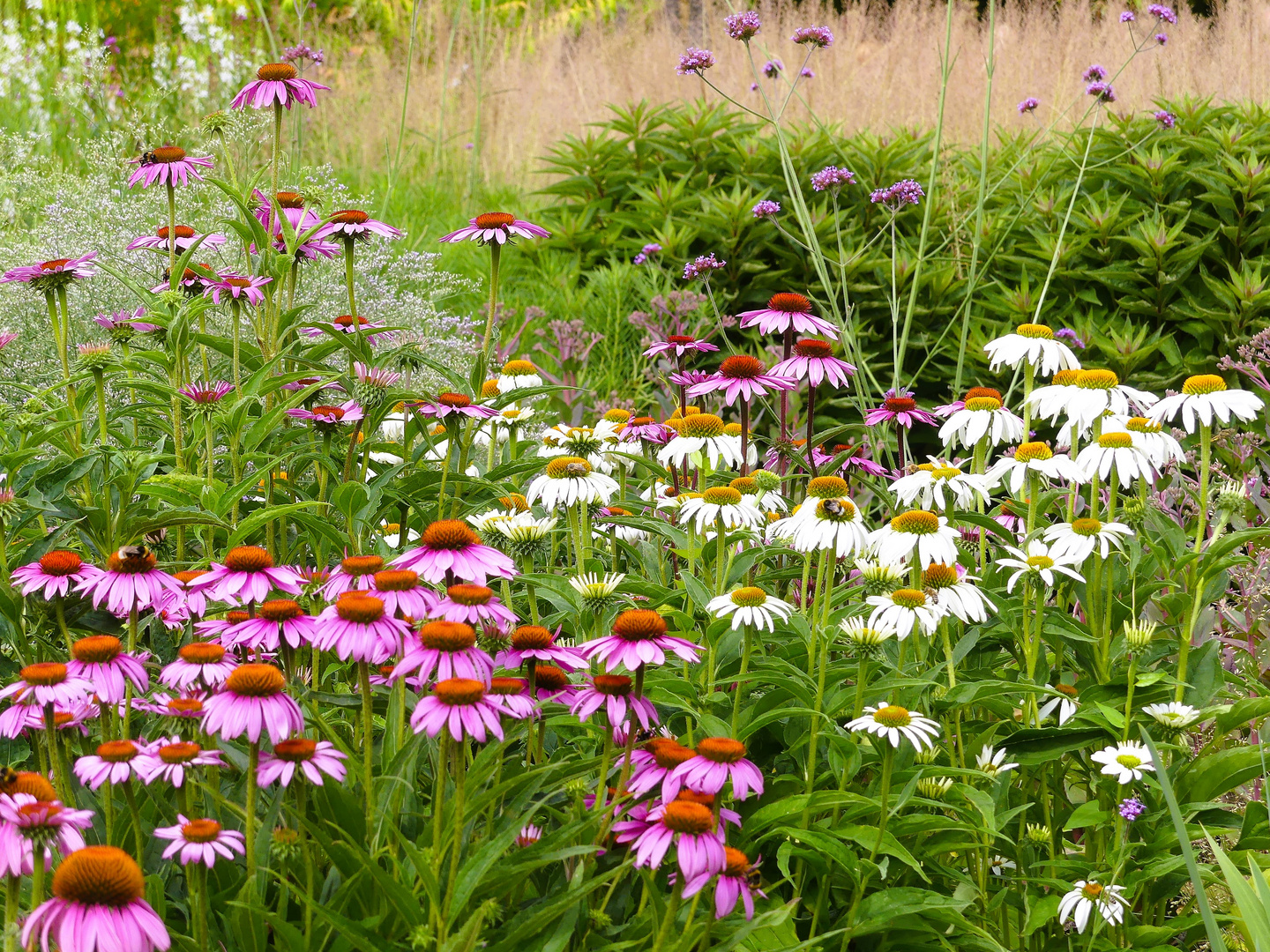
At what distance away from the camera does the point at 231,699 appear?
3.96 feet

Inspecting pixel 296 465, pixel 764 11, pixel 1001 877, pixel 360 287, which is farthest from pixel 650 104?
pixel 1001 877

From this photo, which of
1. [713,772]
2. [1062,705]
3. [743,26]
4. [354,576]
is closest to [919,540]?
[1062,705]

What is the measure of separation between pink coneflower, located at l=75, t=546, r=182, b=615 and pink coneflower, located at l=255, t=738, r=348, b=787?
0.36 meters

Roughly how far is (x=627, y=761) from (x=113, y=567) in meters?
0.75

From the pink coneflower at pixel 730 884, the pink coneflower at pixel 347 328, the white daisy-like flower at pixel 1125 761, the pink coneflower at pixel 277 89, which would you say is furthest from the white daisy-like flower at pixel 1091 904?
the pink coneflower at pixel 277 89

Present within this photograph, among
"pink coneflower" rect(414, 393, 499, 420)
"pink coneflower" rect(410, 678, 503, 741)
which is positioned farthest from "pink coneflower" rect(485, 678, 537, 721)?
"pink coneflower" rect(414, 393, 499, 420)

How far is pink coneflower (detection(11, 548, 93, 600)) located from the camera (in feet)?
4.89

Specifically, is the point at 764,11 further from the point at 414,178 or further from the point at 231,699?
the point at 231,699

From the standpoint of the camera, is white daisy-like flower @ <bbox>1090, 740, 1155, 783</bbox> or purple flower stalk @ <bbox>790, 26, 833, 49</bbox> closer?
white daisy-like flower @ <bbox>1090, 740, 1155, 783</bbox>

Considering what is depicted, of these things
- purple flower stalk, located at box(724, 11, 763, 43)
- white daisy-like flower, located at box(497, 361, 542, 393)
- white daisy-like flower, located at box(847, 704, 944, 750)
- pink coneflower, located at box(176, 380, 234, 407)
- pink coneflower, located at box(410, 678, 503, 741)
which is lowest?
white daisy-like flower, located at box(847, 704, 944, 750)

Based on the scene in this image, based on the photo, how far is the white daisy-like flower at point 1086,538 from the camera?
1.88 metres

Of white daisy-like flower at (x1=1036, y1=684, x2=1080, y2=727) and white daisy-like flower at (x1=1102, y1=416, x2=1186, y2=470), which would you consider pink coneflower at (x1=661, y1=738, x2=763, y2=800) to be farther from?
white daisy-like flower at (x1=1102, y1=416, x2=1186, y2=470)

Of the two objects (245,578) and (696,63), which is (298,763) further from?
(696,63)

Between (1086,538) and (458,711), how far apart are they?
3.91 ft
